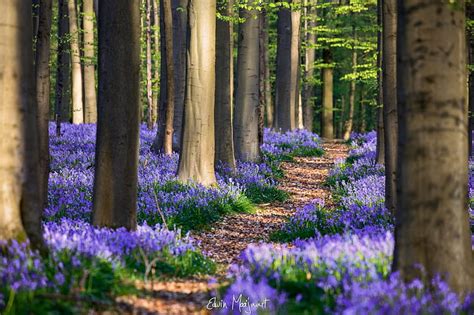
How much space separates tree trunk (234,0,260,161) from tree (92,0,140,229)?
389 inches

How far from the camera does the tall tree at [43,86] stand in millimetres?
9180

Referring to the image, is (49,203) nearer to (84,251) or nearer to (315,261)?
(84,251)

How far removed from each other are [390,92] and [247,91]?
796cm

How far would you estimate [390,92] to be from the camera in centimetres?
1002

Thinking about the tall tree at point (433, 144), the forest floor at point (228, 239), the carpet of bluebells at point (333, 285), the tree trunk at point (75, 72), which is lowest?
the forest floor at point (228, 239)

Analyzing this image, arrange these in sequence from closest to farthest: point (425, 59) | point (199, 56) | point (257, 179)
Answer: point (425, 59), point (199, 56), point (257, 179)

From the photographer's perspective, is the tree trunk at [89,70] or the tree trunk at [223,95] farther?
the tree trunk at [89,70]

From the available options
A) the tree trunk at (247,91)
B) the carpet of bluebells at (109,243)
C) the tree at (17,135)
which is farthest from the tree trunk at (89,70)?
the tree at (17,135)

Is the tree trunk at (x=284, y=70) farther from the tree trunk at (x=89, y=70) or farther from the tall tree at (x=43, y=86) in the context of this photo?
the tall tree at (x=43, y=86)

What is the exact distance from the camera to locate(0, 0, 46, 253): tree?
524cm

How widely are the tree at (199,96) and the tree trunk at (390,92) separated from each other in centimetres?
410

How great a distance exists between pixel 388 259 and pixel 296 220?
4.04 m

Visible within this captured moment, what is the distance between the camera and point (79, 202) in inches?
407

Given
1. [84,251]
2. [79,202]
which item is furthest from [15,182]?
[79,202]
